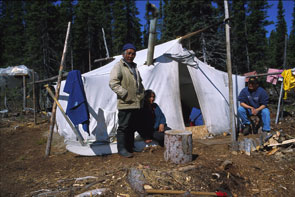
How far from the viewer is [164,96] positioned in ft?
15.2

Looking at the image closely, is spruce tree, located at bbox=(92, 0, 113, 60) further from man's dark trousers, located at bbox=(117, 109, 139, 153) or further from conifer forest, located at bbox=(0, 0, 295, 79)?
man's dark trousers, located at bbox=(117, 109, 139, 153)

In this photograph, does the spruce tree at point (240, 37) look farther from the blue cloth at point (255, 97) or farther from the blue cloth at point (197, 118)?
the blue cloth at point (255, 97)

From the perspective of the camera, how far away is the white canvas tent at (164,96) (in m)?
4.12

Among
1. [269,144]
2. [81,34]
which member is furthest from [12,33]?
[269,144]

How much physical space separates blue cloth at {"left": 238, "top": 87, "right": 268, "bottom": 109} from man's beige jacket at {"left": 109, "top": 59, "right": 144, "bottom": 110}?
280 cm

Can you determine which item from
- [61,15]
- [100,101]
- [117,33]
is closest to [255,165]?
[100,101]

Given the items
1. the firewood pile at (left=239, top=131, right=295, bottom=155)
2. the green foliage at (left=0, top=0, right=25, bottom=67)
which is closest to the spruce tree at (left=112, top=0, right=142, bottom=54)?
the green foliage at (left=0, top=0, right=25, bottom=67)

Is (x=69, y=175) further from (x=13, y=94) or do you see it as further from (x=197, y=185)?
(x=13, y=94)

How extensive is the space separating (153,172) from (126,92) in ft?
4.34

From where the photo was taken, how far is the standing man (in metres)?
3.21

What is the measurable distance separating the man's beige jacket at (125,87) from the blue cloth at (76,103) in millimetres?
843

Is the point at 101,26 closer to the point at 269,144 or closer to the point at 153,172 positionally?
the point at 269,144

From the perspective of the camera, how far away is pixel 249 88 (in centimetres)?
476

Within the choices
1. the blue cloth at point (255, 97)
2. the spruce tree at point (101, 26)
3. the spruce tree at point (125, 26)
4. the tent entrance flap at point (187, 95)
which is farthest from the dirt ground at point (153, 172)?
the spruce tree at point (101, 26)
